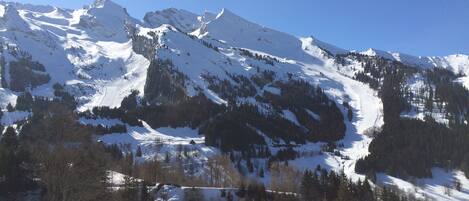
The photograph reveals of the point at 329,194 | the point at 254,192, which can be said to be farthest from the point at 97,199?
the point at 329,194

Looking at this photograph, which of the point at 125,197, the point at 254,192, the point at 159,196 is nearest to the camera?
the point at 125,197

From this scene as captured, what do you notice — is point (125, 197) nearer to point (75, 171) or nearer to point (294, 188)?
point (75, 171)

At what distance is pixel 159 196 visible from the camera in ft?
462

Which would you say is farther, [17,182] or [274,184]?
[274,184]

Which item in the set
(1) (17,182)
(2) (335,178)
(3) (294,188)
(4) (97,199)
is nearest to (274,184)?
(3) (294,188)

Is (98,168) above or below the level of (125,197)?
above

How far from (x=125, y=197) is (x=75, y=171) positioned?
4411cm

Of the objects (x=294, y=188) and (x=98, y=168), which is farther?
(x=294, y=188)

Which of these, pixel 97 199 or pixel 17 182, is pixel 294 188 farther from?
pixel 97 199

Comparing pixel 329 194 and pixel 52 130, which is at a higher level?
pixel 52 130

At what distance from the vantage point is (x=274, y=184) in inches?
7461

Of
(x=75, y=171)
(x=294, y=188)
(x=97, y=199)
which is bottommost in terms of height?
(x=294, y=188)

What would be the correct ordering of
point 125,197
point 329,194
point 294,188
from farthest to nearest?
point 294,188, point 329,194, point 125,197

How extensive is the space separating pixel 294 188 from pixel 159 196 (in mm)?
61371
